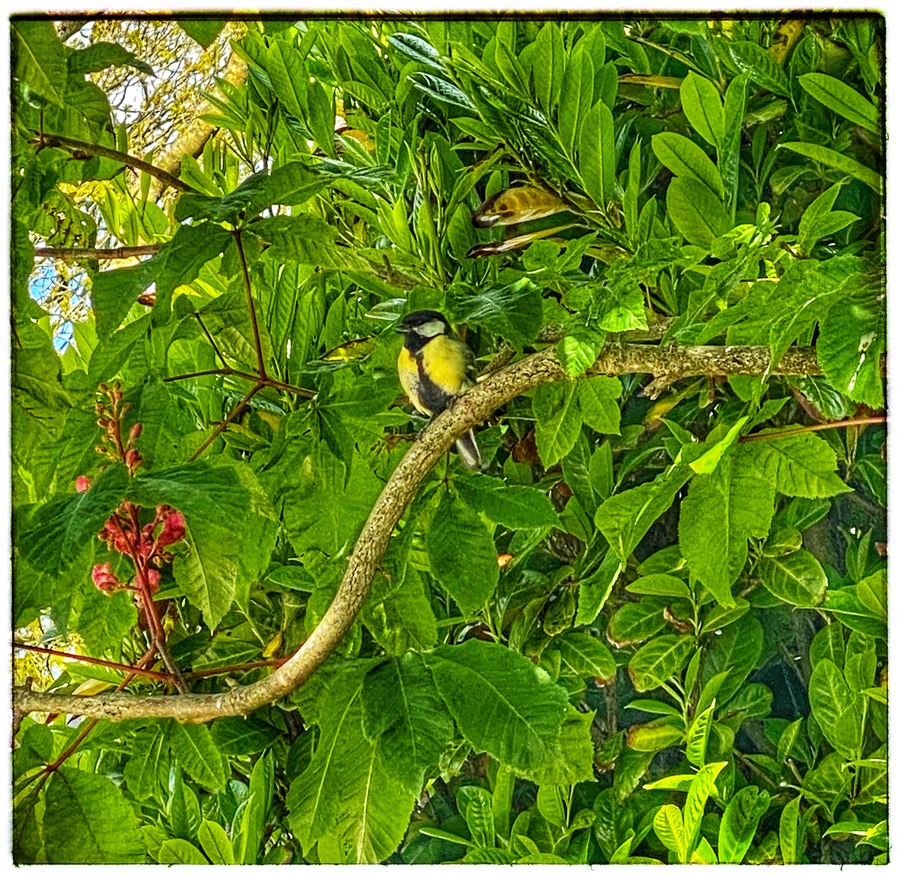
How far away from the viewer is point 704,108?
1.23ft

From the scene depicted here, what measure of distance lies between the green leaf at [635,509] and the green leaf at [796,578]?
62mm

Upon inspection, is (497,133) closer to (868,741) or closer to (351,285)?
(351,285)

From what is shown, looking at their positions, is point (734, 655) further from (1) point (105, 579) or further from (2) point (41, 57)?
(2) point (41, 57)

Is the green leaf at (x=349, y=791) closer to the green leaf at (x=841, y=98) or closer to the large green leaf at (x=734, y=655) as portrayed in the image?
the large green leaf at (x=734, y=655)

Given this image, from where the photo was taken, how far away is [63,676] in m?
0.44

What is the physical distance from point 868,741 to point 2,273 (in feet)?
1.41

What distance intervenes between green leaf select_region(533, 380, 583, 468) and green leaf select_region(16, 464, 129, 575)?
0.56 feet

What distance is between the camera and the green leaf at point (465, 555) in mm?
363

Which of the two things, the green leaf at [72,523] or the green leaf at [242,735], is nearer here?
the green leaf at [72,523]

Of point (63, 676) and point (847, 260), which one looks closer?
point (847, 260)

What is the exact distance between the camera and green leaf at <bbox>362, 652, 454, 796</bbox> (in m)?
0.34

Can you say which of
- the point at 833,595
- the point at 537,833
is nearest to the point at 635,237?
the point at 833,595

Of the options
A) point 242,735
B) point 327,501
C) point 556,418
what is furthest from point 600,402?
point 242,735

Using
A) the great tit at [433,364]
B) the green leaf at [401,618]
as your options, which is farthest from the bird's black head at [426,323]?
the green leaf at [401,618]
